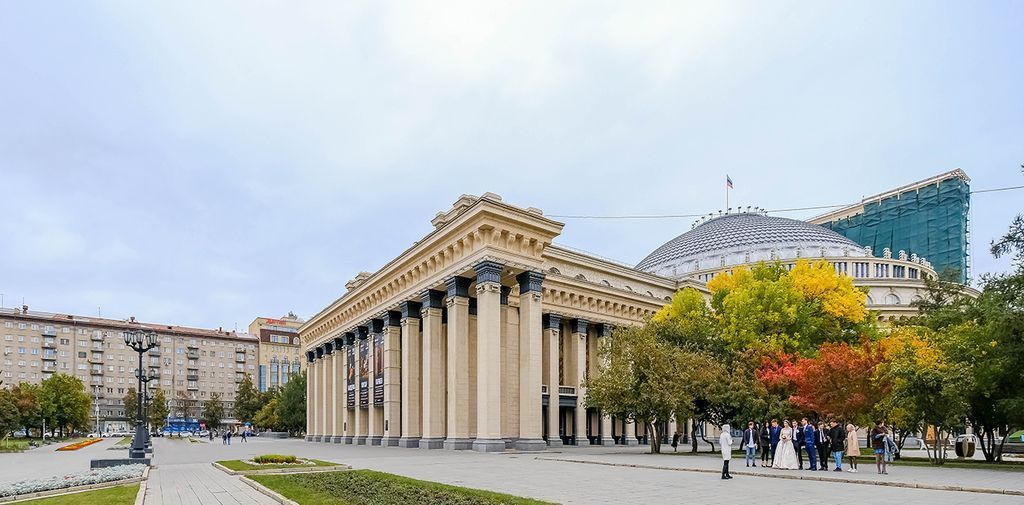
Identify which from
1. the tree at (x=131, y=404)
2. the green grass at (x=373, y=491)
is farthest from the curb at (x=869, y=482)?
the tree at (x=131, y=404)

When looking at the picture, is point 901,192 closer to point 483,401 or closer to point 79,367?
point 483,401

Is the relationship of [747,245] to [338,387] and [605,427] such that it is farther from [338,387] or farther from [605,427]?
[338,387]

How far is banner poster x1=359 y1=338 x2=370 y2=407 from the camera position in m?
50.6

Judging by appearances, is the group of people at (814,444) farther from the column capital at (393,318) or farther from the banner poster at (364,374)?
the banner poster at (364,374)

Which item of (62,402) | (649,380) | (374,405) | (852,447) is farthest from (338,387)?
(62,402)

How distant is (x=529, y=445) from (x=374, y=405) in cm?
1687

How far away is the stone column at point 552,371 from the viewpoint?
4553 cm

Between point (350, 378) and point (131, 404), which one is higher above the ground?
point (350, 378)

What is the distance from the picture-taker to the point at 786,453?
25047 millimetres

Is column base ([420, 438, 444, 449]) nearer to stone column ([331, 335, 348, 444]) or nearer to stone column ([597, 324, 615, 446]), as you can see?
stone column ([597, 324, 615, 446])

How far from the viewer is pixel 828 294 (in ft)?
134

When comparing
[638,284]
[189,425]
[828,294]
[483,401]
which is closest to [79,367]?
[189,425]

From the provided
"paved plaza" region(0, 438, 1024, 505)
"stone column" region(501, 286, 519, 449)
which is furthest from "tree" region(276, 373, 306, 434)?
"paved plaza" region(0, 438, 1024, 505)

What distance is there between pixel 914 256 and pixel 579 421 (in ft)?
194
